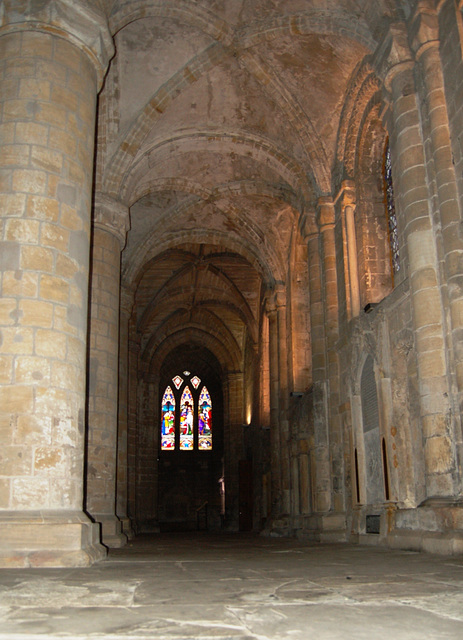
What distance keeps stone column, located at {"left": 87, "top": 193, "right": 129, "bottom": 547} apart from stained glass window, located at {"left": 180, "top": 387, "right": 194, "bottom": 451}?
67.9 feet

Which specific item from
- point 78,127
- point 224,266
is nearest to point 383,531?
point 78,127

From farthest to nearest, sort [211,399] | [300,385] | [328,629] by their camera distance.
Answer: [211,399], [300,385], [328,629]

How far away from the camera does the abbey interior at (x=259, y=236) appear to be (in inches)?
225

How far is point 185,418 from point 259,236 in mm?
16360

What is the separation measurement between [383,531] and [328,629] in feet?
20.5

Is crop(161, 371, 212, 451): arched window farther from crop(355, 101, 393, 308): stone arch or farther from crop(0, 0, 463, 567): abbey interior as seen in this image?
crop(355, 101, 393, 308): stone arch

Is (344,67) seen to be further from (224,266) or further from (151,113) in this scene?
(224,266)

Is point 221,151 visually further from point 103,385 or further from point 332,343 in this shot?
point 103,385

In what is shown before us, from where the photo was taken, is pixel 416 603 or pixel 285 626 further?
pixel 416 603

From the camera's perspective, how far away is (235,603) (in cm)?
299

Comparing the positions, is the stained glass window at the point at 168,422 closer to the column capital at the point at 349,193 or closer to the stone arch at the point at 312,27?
the column capital at the point at 349,193

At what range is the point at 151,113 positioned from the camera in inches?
463

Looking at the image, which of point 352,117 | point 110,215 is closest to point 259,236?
point 352,117

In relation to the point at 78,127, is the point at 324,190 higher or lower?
higher
